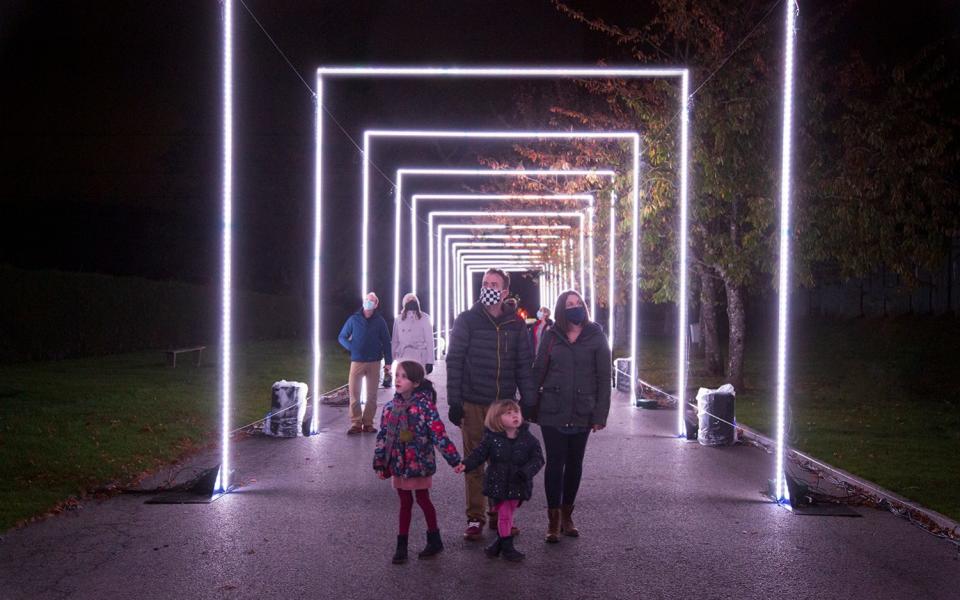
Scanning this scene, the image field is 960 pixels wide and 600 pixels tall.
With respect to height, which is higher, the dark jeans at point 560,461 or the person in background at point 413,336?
the person in background at point 413,336

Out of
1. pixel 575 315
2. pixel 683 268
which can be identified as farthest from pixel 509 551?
pixel 683 268

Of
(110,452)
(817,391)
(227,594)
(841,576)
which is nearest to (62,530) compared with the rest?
(227,594)

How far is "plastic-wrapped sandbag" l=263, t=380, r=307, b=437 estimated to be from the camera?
13.2 meters

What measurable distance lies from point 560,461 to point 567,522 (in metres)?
0.50

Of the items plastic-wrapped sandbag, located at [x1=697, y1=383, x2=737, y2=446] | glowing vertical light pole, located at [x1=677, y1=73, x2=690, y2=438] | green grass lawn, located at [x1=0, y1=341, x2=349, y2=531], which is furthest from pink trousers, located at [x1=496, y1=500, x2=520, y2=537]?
glowing vertical light pole, located at [x1=677, y1=73, x2=690, y2=438]

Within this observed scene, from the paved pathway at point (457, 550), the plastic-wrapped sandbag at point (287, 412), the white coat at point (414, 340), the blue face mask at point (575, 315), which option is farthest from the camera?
the white coat at point (414, 340)

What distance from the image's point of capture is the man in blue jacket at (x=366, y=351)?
13.7 m

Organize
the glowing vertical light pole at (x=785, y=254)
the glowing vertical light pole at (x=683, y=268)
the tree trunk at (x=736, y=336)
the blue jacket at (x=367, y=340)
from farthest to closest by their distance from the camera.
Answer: the tree trunk at (x=736, y=336), the blue jacket at (x=367, y=340), the glowing vertical light pole at (x=683, y=268), the glowing vertical light pole at (x=785, y=254)

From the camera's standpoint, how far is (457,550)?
6.96m

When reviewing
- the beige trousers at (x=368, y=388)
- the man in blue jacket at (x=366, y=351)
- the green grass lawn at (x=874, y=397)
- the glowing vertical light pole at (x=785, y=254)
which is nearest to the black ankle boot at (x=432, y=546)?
the glowing vertical light pole at (x=785, y=254)

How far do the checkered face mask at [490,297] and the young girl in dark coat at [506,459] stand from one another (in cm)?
88

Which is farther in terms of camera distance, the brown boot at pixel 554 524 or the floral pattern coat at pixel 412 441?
the brown boot at pixel 554 524

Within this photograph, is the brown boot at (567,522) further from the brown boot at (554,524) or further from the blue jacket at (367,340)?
the blue jacket at (367,340)

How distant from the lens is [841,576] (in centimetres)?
635
